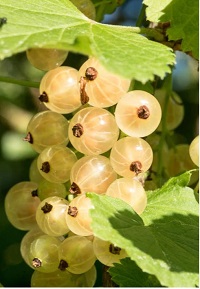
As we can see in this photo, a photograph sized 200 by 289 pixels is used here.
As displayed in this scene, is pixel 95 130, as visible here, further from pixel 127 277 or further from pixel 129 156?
pixel 127 277

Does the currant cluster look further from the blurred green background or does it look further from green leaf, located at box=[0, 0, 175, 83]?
the blurred green background

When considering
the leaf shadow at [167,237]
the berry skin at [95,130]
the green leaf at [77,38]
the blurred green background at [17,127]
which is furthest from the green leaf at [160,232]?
the blurred green background at [17,127]

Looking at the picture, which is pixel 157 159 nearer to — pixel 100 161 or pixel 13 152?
pixel 100 161

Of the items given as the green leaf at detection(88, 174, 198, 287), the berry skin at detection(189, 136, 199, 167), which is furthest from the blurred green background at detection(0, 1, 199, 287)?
the green leaf at detection(88, 174, 198, 287)

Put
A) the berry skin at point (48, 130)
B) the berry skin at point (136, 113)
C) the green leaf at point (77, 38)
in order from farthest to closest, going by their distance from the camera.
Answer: the berry skin at point (48, 130)
the berry skin at point (136, 113)
the green leaf at point (77, 38)

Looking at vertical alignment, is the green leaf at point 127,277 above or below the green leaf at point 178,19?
below

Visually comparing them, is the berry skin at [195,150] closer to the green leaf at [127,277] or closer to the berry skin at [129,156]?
the berry skin at [129,156]

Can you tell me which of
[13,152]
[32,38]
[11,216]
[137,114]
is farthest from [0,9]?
[13,152]
